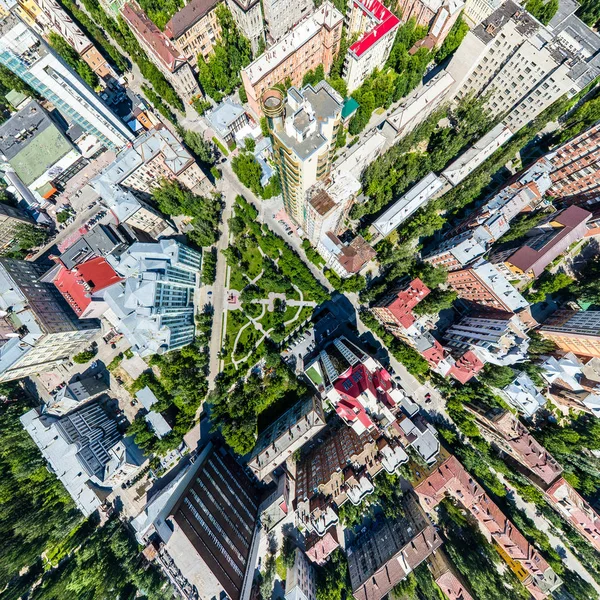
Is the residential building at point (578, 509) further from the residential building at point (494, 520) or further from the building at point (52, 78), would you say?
the building at point (52, 78)

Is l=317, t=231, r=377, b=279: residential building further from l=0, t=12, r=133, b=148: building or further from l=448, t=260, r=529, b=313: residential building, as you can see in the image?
l=0, t=12, r=133, b=148: building

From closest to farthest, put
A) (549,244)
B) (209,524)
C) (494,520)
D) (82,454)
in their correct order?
1. (209,524)
2. (549,244)
3. (494,520)
4. (82,454)

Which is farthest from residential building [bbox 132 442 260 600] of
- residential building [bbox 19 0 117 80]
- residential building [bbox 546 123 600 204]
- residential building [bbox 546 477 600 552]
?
residential building [bbox 19 0 117 80]

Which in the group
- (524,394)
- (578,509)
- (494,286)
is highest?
(494,286)

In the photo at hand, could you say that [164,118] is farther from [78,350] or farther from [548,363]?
[548,363]

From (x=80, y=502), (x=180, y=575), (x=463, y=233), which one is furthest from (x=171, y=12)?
(x=180, y=575)

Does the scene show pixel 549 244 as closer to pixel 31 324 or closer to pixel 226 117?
pixel 226 117

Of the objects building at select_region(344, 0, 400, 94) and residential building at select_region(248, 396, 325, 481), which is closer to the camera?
residential building at select_region(248, 396, 325, 481)

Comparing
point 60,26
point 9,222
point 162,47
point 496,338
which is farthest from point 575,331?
point 60,26
